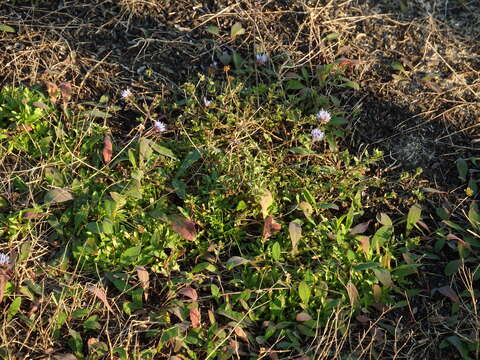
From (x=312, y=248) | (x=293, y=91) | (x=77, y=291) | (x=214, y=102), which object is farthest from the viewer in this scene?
(x=293, y=91)

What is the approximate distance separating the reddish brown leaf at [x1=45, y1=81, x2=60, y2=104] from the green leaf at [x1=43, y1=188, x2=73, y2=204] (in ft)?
1.81

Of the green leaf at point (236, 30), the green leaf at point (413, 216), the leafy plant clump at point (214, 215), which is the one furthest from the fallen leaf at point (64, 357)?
the green leaf at point (236, 30)

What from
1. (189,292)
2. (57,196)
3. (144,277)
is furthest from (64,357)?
(57,196)

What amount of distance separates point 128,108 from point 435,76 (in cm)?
167

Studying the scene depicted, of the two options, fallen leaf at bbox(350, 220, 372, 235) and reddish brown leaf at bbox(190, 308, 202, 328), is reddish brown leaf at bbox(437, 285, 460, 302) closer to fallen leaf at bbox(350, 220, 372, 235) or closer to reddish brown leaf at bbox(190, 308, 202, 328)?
fallen leaf at bbox(350, 220, 372, 235)

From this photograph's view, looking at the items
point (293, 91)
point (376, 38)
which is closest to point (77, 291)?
point (293, 91)

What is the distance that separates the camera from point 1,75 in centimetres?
314

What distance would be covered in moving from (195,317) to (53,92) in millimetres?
1354

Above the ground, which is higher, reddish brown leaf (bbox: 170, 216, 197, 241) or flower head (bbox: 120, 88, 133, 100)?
flower head (bbox: 120, 88, 133, 100)

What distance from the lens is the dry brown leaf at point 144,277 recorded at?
254 centimetres

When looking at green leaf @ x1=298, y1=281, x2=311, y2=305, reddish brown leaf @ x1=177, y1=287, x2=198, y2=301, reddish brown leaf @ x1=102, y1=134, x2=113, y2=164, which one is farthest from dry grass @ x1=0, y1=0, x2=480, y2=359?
reddish brown leaf @ x1=177, y1=287, x2=198, y2=301

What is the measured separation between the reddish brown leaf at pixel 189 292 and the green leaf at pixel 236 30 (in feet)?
5.00

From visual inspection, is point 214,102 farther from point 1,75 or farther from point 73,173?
point 1,75

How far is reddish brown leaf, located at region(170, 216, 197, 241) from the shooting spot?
2627mm
